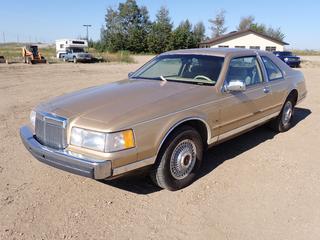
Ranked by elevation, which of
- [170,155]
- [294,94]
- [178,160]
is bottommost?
[178,160]

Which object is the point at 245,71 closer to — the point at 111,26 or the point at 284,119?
the point at 284,119

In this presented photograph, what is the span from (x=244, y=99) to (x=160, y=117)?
1700 mm

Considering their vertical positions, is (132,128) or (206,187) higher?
(132,128)

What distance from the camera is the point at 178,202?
3549 millimetres

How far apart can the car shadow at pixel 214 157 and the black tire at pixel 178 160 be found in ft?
0.60


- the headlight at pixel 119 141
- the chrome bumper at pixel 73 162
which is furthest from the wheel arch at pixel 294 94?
the chrome bumper at pixel 73 162

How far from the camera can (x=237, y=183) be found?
3.99 m

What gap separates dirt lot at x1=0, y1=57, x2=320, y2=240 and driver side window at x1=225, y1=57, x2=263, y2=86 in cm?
113

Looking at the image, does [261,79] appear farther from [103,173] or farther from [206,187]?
[103,173]

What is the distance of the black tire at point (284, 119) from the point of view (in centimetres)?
601

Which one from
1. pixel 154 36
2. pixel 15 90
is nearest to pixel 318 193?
pixel 15 90

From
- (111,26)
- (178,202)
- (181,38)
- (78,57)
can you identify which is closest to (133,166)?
(178,202)

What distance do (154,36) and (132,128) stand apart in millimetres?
66672

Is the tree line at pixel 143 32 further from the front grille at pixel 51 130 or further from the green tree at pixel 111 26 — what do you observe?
the front grille at pixel 51 130
